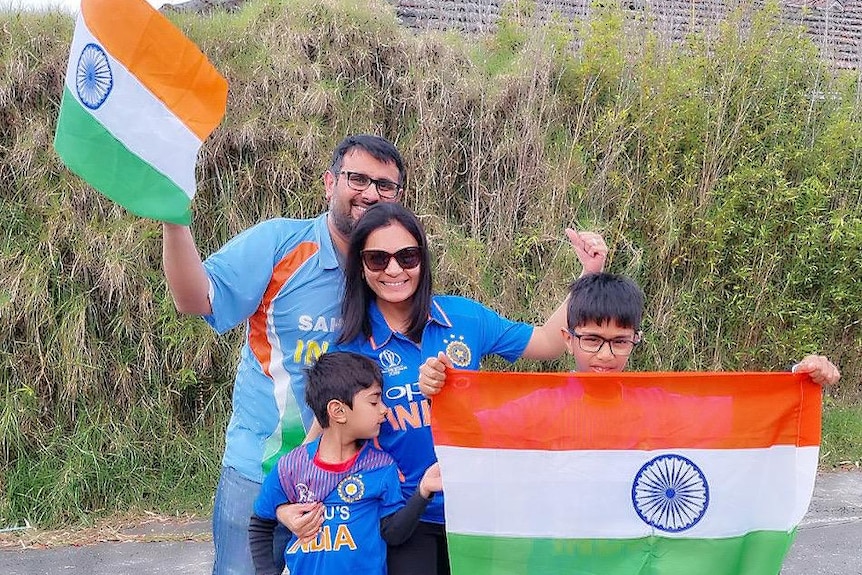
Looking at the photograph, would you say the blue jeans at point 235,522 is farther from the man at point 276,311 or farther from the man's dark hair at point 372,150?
the man's dark hair at point 372,150

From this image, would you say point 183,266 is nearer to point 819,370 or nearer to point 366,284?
point 366,284

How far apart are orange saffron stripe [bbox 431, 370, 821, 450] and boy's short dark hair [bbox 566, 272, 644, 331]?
0.22 metres

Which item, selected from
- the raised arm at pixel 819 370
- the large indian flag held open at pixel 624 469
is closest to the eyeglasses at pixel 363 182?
the large indian flag held open at pixel 624 469

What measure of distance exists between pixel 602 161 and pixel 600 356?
163 inches

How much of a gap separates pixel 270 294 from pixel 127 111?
0.72 meters

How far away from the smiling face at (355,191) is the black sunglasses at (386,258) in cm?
17

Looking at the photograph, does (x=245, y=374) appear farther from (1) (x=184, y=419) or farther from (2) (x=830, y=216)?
(2) (x=830, y=216)

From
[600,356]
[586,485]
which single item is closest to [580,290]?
[600,356]

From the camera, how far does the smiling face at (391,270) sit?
258 centimetres

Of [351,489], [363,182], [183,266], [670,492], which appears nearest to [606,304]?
[670,492]

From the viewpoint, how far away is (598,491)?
8.50 ft

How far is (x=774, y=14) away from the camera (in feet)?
22.6

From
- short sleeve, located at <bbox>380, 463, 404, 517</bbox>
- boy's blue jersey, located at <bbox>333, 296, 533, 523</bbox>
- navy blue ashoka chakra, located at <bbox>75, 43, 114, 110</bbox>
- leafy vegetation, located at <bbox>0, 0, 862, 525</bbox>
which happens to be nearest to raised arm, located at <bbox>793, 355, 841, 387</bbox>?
boy's blue jersey, located at <bbox>333, 296, 533, 523</bbox>

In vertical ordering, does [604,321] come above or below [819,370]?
above
